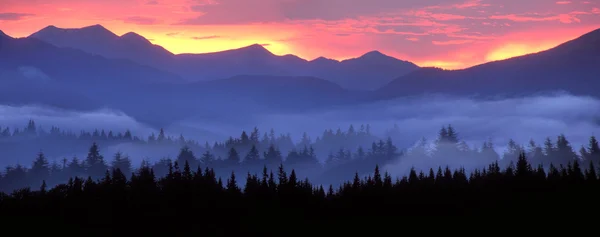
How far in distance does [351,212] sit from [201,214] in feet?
Answer: 96.8

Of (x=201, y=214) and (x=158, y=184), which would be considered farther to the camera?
(x=158, y=184)

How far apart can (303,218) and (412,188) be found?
30.5 m

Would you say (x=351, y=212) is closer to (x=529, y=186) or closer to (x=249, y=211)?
(x=249, y=211)

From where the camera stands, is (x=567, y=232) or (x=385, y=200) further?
(x=385, y=200)

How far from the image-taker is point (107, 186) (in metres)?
166

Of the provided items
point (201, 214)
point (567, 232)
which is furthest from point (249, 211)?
point (567, 232)

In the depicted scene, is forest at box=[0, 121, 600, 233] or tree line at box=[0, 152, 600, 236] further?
forest at box=[0, 121, 600, 233]

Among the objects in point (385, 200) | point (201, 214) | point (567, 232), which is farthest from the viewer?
point (385, 200)

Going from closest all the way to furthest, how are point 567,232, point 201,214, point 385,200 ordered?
point 567,232
point 201,214
point 385,200

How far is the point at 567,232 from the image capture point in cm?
14575

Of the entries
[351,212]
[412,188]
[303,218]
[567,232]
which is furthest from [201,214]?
[567,232]

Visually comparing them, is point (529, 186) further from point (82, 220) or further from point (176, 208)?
point (82, 220)

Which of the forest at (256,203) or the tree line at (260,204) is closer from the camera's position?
the tree line at (260,204)

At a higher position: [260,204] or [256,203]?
[256,203]
